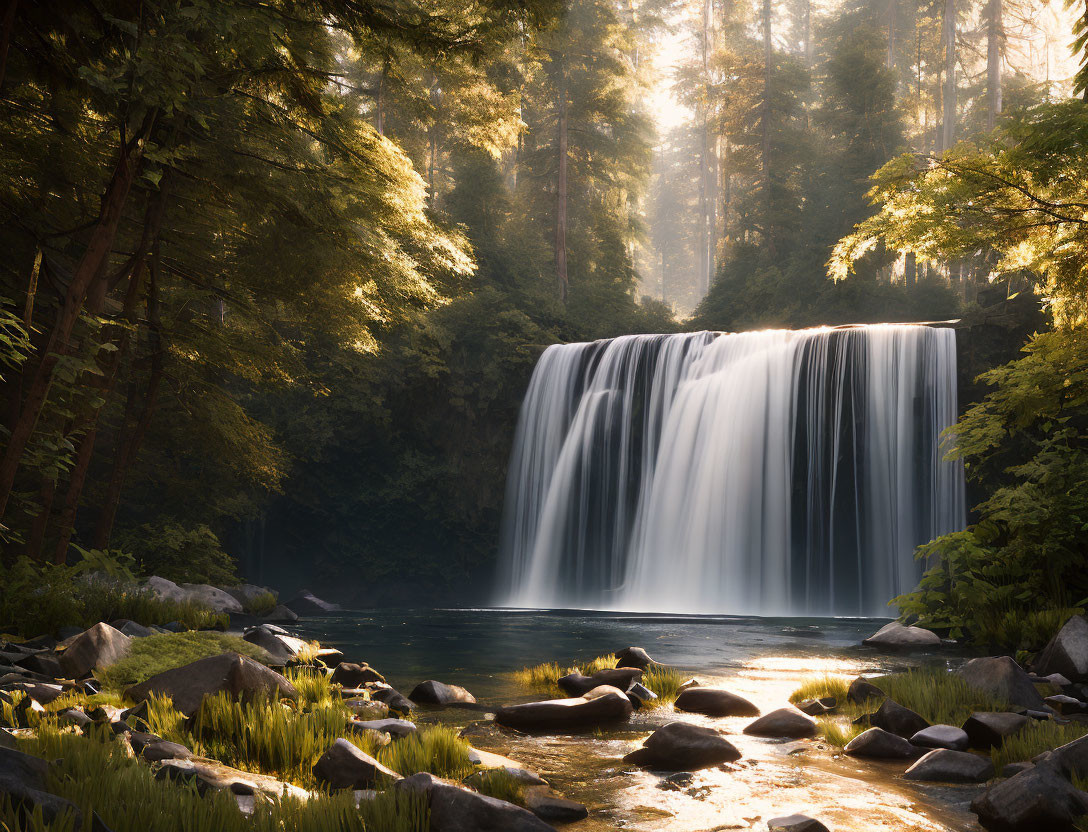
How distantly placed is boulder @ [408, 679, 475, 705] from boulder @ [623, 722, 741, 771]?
2165mm

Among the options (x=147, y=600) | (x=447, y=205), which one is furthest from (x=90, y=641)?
(x=447, y=205)

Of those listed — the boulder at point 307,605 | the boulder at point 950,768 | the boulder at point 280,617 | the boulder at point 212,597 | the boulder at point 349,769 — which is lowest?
the boulder at point 307,605

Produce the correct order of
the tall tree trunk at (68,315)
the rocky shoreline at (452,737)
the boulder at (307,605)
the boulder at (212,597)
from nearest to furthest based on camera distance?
Answer: the rocky shoreline at (452,737), the tall tree trunk at (68,315), the boulder at (212,597), the boulder at (307,605)

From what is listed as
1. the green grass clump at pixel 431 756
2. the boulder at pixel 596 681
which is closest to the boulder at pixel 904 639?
the boulder at pixel 596 681

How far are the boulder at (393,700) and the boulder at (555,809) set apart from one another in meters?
2.48

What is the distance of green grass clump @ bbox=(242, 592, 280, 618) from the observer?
54.5 ft

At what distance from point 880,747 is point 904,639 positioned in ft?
19.4

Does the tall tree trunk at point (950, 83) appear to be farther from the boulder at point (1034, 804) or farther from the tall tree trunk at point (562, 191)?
the boulder at point (1034, 804)

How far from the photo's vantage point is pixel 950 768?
14.6 ft

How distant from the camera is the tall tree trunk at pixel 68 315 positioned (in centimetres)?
652

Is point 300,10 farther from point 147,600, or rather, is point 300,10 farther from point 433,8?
point 147,600

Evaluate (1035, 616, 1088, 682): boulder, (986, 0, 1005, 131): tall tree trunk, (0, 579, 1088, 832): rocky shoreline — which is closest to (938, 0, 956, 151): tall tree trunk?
(986, 0, 1005, 131): tall tree trunk

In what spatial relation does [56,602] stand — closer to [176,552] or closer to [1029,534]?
[176,552]

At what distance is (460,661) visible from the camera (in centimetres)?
973
